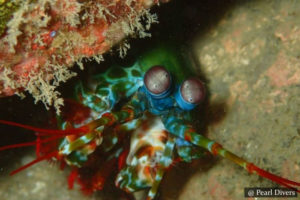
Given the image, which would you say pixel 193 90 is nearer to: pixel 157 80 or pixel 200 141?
pixel 157 80

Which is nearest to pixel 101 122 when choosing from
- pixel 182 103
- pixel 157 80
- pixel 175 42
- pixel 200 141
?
pixel 157 80

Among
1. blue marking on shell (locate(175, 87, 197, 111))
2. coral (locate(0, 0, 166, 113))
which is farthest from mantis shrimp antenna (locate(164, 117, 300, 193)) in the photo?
coral (locate(0, 0, 166, 113))

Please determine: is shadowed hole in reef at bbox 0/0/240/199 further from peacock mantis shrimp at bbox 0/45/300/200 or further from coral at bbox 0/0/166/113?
coral at bbox 0/0/166/113

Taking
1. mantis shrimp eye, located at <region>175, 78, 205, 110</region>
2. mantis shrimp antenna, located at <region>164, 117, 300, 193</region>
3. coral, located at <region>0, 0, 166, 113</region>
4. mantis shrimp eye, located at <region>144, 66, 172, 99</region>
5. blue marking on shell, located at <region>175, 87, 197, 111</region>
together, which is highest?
coral, located at <region>0, 0, 166, 113</region>

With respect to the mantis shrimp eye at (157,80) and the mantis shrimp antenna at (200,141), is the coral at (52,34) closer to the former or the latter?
the mantis shrimp eye at (157,80)

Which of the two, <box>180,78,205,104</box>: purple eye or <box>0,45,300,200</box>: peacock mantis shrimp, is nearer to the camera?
<box>180,78,205,104</box>: purple eye
